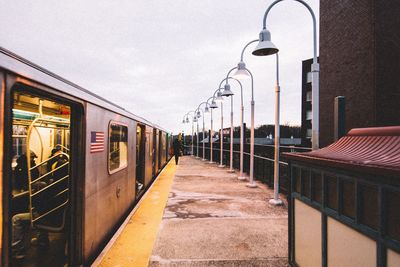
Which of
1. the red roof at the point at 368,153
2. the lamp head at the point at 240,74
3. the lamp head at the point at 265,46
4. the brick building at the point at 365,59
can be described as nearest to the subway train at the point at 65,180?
the red roof at the point at 368,153

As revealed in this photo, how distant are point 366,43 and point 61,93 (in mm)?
6098

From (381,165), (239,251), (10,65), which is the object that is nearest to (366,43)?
(381,165)

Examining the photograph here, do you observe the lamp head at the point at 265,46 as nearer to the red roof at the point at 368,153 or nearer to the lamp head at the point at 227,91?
the red roof at the point at 368,153

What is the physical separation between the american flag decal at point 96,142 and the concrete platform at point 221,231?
189cm

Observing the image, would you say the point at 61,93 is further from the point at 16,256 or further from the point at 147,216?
the point at 147,216

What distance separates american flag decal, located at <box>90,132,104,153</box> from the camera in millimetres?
3656

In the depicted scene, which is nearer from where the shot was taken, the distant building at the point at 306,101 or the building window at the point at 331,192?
the building window at the point at 331,192

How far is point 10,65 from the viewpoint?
76.9 inches

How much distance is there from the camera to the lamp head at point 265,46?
5145 millimetres

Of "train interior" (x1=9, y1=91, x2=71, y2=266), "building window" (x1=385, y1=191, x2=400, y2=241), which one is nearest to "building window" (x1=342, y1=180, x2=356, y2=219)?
"building window" (x1=385, y1=191, x2=400, y2=241)

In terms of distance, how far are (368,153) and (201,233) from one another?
3428 millimetres

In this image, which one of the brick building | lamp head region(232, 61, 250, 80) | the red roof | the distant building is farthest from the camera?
the distant building

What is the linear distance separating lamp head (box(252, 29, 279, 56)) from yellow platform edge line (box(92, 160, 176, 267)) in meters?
4.33

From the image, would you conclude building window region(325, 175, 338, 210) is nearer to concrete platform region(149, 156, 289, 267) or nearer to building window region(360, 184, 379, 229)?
building window region(360, 184, 379, 229)
